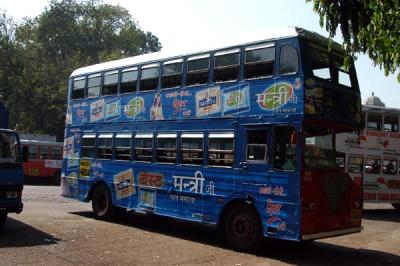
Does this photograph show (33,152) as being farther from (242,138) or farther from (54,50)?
(54,50)

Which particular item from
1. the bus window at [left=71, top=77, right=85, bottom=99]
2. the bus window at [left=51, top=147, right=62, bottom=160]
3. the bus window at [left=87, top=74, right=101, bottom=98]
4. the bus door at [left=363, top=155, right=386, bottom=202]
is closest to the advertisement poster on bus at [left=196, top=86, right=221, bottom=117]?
the bus window at [left=87, top=74, right=101, bottom=98]

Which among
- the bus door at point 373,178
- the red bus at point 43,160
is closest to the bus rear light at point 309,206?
the bus door at point 373,178

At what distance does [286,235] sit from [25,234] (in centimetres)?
555

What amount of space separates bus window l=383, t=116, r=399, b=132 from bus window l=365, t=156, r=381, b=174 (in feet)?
4.42

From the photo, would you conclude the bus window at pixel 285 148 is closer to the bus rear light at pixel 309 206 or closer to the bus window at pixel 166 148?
the bus rear light at pixel 309 206

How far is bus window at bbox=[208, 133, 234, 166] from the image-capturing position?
37.3ft

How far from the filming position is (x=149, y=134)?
535 inches

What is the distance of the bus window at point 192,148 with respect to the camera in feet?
39.7

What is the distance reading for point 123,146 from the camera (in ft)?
47.4

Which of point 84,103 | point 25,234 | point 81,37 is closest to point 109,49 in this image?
point 81,37

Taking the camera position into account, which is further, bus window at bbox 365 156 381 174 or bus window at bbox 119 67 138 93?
bus window at bbox 365 156 381 174

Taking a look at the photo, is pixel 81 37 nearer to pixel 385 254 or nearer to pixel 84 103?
pixel 84 103

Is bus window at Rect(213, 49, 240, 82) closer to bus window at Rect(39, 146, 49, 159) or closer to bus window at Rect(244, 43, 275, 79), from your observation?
bus window at Rect(244, 43, 275, 79)

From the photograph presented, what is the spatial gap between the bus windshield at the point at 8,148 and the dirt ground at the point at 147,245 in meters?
1.60
